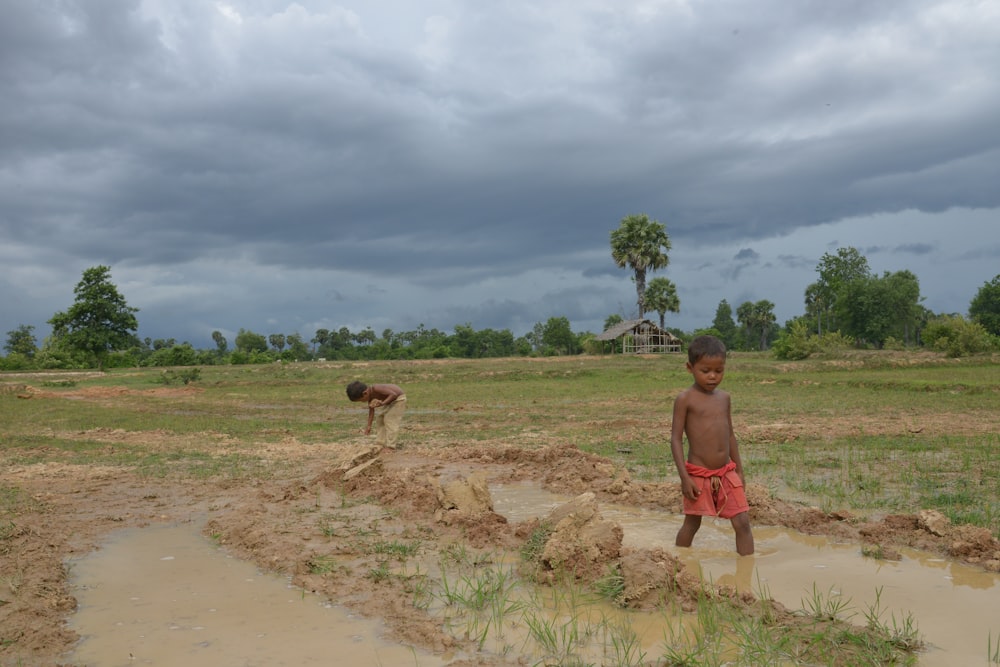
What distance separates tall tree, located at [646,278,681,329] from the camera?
232 ft

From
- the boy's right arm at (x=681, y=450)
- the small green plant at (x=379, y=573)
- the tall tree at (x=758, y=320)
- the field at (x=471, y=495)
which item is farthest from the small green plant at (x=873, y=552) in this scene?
the tall tree at (x=758, y=320)

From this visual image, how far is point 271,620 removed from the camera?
4.49 m

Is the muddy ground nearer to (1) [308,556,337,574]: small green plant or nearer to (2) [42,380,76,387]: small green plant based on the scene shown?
(1) [308,556,337,574]: small green plant

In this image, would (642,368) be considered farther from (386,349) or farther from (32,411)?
(386,349)

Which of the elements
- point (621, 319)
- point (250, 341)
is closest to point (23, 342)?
point (250, 341)

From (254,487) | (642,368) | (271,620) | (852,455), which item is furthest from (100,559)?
(642,368)

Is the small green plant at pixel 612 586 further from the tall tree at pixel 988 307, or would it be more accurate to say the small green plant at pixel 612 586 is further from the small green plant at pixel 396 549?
the tall tree at pixel 988 307

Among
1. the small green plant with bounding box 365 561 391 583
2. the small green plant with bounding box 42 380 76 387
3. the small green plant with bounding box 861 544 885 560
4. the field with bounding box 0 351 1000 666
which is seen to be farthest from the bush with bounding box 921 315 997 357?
the small green plant with bounding box 42 380 76 387

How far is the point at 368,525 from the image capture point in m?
7.02

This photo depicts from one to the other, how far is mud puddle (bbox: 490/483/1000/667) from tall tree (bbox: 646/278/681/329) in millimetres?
65872

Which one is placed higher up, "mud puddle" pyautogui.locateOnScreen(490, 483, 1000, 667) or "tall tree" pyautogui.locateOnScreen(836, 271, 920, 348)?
→ "tall tree" pyautogui.locateOnScreen(836, 271, 920, 348)

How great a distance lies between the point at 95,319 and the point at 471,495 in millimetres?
53548

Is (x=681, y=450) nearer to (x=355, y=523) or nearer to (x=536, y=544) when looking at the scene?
(x=536, y=544)

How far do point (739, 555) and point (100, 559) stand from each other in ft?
18.2
